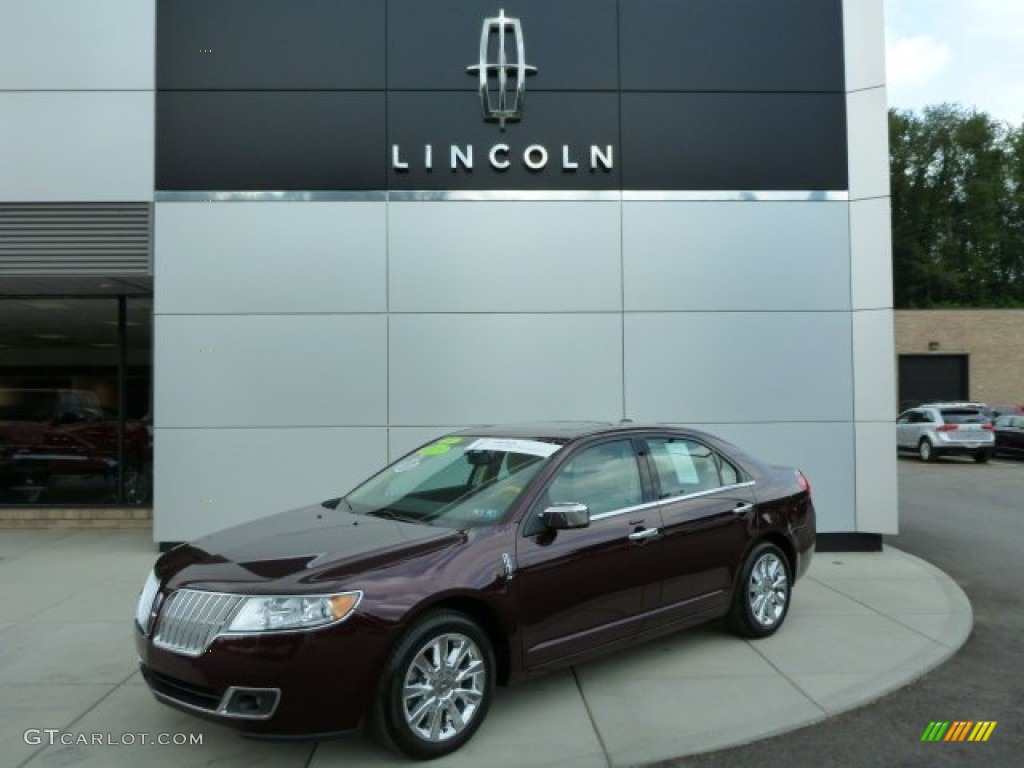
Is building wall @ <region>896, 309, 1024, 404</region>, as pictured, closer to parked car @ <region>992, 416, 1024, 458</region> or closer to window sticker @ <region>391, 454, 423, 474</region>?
parked car @ <region>992, 416, 1024, 458</region>

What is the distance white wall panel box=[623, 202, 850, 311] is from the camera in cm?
911

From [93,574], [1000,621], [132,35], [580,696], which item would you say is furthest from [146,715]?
[132,35]

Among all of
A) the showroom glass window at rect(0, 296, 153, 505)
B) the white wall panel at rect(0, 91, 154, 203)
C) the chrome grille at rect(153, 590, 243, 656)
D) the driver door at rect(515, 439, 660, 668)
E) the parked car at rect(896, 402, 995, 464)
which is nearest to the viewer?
the chrome grille at rect(153, 590, 243, 656)

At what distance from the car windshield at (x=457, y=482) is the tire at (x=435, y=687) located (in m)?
0.64

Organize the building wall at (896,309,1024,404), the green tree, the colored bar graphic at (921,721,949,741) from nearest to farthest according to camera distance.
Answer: the colored bar graphic at (921,721,949,741) → the building wall at (896,309,1024,404) → the green tree

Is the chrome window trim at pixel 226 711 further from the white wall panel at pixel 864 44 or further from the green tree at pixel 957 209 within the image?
the green tree at pixel 957 209

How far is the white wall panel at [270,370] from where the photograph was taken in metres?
8.88

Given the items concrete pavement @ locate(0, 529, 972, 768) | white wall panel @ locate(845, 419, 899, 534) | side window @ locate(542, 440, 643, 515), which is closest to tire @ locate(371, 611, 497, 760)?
concrete pavement @ locate(0, 529, 972, 768)

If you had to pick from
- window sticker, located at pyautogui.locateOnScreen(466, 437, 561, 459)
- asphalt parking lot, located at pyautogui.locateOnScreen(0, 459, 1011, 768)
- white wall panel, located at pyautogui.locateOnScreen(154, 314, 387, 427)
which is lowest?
asphalt parking lot, located at pyautogui.locateOnScreen(0, 459, 1011, 768)

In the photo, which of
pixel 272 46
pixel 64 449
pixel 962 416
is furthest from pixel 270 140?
pixel 962 416

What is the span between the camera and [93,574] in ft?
26.2

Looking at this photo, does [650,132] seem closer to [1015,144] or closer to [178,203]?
[178,203]

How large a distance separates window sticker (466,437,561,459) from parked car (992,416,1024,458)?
71.7ft

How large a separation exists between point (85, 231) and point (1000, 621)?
945 centimetres
